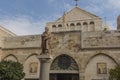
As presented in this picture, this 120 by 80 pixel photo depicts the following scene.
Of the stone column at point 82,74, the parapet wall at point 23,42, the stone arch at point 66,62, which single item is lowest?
the stone column at point 82,74

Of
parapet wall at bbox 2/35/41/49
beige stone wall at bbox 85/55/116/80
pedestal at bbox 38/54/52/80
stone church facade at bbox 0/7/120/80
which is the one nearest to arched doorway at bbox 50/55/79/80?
stone church facade at bbox 0/7/120/80

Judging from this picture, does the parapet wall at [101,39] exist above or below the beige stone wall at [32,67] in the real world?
above

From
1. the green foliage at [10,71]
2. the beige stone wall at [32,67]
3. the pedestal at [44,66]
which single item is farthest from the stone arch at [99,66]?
the pedestal at [44,66]

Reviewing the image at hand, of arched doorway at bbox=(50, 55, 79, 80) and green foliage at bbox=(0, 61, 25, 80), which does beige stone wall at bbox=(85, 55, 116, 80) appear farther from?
green foliage at bbox=(0, 61, 25, 80)

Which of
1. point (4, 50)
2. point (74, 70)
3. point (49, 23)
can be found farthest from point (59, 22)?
point (74, 70)

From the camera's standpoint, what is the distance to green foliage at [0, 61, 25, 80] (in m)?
22.2

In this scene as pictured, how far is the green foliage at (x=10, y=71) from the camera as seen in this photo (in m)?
22.2

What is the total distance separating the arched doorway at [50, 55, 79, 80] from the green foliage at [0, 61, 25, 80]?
369 centimetres

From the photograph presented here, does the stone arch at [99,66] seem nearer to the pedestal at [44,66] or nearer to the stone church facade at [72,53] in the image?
the stone church facade at [72,53]

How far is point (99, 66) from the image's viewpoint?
23.7 m

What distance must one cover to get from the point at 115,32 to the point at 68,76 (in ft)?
21.3

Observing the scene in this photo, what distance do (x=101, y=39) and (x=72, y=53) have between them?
3261 mm

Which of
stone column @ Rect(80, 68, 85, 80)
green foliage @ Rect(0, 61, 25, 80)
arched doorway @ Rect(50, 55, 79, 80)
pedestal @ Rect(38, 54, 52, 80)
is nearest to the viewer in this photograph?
pedestal @ Rect(38, 54, 52, 80)

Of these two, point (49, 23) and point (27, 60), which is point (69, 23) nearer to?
point (49, 23)
